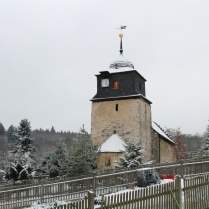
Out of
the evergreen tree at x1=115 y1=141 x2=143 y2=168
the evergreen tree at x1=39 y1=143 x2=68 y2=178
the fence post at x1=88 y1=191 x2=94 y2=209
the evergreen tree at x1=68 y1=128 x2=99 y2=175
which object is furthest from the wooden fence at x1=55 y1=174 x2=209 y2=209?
the evergreen tree at x1=39 y1=143 x2=68 y2=178

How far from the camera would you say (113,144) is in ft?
102

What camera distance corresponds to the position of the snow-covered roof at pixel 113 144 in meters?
30.4

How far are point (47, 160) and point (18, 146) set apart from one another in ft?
23.0

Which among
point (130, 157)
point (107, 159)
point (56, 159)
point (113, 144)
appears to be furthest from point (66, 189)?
point (113, 144)

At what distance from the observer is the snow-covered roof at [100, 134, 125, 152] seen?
30375 millimetres

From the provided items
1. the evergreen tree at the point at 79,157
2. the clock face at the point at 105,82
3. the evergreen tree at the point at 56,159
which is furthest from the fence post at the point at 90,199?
the clock face at the point at 105,82

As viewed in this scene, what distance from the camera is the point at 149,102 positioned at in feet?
120

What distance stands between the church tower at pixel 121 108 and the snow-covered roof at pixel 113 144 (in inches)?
24.5

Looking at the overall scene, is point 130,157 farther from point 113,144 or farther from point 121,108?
point 121,108

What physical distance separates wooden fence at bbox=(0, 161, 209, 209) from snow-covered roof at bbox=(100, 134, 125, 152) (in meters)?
13.1

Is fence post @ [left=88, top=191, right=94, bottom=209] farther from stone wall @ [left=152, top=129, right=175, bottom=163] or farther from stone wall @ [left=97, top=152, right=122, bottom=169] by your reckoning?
stone wall @ [left=152, top=129, right=175, bottom=163]

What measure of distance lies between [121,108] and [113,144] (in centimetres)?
437

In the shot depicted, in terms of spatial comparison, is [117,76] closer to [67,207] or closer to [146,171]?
[146,171]

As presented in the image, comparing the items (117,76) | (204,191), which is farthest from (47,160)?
(204,191)
